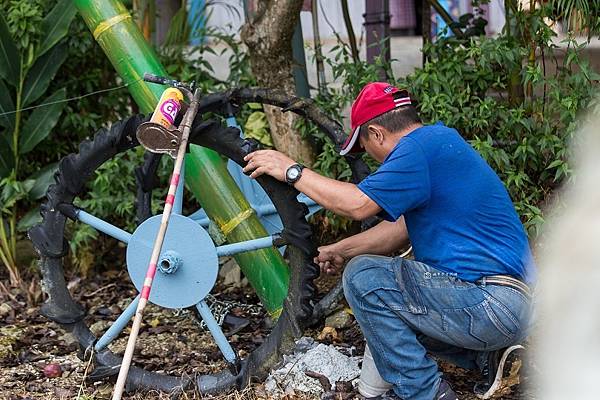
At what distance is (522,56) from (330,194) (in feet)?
5.79

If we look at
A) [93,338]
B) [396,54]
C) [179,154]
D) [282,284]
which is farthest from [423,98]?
[396,54]

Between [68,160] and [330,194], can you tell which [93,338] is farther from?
[330,194]

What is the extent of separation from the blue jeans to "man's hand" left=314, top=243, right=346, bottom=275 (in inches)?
16.4

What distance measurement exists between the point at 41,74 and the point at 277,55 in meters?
1.51

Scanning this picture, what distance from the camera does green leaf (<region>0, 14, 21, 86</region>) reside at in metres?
5.34

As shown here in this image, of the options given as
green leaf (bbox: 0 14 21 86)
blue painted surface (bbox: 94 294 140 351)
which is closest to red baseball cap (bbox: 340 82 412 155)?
blue painted surface (bbox: 94 294 140 351)

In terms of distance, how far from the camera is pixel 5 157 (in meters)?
5.52

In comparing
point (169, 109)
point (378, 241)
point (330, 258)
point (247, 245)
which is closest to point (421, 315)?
point (378, 241)

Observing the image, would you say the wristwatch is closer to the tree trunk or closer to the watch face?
the watch face

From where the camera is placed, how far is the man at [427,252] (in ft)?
11.1

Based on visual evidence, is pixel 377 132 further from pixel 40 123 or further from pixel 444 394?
pixel 40 123

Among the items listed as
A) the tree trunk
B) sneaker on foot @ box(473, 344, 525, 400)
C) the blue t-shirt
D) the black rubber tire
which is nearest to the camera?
the blue t-shirt

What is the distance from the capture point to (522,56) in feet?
15.5

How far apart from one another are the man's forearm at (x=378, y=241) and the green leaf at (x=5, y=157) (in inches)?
97.7
